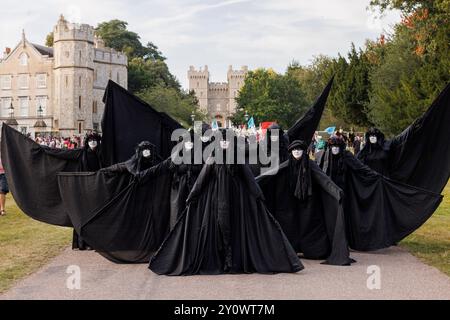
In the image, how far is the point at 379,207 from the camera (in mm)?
12953

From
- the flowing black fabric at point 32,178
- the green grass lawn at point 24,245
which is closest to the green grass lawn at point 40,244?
the green grass lawn at point 24,245

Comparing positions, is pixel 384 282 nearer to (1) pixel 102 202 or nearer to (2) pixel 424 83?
(1) pixel 102 202

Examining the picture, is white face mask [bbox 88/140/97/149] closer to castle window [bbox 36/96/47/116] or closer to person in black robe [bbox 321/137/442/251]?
person in black robe [bbox 321/137/442/251]

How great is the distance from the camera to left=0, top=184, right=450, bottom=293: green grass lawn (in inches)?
441

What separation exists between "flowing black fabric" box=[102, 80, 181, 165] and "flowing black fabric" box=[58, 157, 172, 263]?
132 cm

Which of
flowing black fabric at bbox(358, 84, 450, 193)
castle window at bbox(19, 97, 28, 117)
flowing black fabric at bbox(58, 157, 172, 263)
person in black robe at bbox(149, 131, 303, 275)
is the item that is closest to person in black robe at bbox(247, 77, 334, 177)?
flowing black fabric at bbox(358, 84, 450, 193)

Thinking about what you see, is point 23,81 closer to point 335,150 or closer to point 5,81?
point 5,81

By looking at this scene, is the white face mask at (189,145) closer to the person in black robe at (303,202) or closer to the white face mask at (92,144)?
the person in black robe at (303,202)

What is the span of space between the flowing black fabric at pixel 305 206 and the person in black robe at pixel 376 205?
997 millimetres

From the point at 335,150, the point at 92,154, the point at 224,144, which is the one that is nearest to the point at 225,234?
the point at 224,144

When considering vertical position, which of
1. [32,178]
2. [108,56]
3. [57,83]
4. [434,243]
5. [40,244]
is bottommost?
[40,244]

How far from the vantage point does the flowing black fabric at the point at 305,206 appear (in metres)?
12.1

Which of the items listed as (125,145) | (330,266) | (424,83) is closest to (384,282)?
(330,266)

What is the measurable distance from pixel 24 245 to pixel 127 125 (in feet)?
10.9
